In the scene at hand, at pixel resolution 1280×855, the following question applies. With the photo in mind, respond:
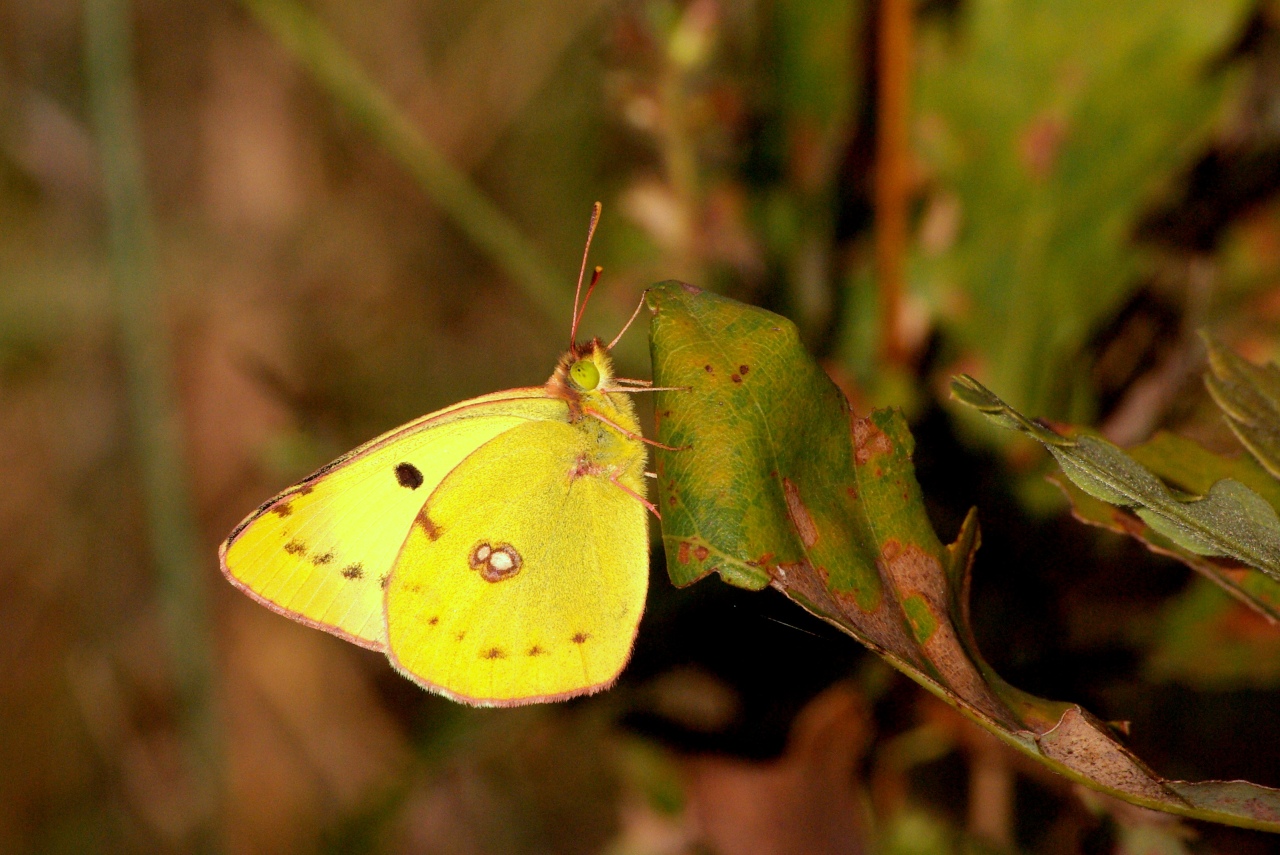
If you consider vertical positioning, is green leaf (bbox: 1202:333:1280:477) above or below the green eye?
above

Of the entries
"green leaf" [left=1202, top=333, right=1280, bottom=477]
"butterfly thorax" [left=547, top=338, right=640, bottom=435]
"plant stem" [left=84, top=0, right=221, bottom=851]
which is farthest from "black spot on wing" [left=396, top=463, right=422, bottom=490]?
"green leaf" [left=1202, top=333, right=1280, bottom=477]

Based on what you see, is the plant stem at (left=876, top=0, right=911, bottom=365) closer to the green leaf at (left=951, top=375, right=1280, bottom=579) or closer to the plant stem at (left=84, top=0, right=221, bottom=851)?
the green leaf at (left=951, top=375, right=1280, bottom=579)

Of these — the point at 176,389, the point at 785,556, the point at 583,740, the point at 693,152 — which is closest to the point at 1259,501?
the point at 785,556

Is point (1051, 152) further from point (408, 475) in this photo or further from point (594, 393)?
point (408, 475)

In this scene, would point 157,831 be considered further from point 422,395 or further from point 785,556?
point 785,556

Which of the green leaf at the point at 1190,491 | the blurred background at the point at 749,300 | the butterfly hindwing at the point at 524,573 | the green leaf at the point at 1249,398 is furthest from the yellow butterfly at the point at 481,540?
the green leaf at the point at 1249,398

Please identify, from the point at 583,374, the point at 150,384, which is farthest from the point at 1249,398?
the point at 150,384

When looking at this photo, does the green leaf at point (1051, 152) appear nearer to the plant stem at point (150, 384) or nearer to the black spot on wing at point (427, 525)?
the black spot on wing at point (427, 525)
